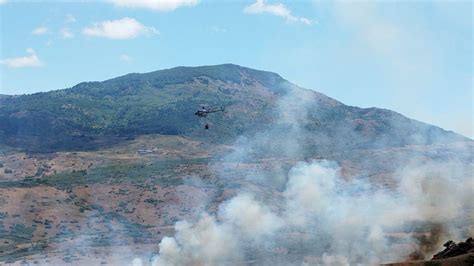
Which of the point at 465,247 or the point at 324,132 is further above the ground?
the point at 324,132

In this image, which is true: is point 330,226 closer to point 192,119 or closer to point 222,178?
point 222,178

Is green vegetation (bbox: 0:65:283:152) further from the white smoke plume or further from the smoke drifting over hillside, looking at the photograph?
the smoke drifting over hillside

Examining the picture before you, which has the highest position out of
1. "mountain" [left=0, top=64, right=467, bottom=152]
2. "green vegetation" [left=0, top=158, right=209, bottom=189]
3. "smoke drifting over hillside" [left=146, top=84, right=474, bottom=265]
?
"mountain" [left=0, top=64, right=467, bottom=152]

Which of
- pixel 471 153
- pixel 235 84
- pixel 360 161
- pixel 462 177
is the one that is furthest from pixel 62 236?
pixel 235 84

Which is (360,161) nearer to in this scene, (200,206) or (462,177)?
(200,206)

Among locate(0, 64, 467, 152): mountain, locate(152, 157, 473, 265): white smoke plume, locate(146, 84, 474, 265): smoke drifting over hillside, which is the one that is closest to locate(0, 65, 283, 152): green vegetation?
locate(0, 64, 467, 152): mountain

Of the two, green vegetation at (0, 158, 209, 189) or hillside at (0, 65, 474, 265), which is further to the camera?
green vegetation at (0, 158, 209, 189)

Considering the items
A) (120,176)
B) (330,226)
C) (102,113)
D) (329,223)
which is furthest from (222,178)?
(102,113)
